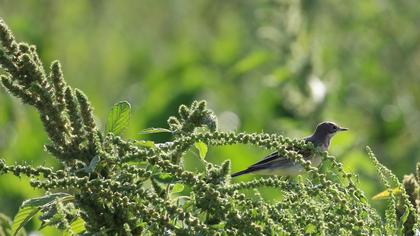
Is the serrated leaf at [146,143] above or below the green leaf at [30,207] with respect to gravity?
above

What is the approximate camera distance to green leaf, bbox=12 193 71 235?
289 cm

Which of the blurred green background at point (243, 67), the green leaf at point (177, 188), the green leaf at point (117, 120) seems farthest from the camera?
the blurred green background at point (243, 67)

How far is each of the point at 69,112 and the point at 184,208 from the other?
406 millimetres

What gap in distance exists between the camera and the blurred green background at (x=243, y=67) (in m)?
8.91

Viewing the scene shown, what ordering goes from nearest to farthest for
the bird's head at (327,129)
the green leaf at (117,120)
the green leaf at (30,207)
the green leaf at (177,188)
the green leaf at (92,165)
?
the green leaf at (92,165), the green leaf at (30,207), the green leaf at (177,188), the green leaf at (117,120), the bird's head at (327,129)

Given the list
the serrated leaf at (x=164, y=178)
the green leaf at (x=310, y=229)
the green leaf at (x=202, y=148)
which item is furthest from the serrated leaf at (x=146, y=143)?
the green leaf at (x=310, y=229)

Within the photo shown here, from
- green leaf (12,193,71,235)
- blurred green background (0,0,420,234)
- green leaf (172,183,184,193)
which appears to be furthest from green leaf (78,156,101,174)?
blurred green background (0,0,420,234)

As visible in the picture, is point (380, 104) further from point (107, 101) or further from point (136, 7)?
point (136, 7)

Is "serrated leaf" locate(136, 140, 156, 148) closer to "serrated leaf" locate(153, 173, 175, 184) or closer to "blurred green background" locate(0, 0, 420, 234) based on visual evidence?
"serrated leaf" locate(153, 173, 175, 184)

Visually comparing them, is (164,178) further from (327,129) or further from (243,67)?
(243,67)

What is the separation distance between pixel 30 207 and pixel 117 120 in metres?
0.37

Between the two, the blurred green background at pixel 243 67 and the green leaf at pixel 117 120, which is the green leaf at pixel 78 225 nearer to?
the green leaf at pixel 117 120

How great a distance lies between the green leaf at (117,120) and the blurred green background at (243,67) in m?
3.44

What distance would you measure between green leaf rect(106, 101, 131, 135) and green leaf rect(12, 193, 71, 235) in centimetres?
30
